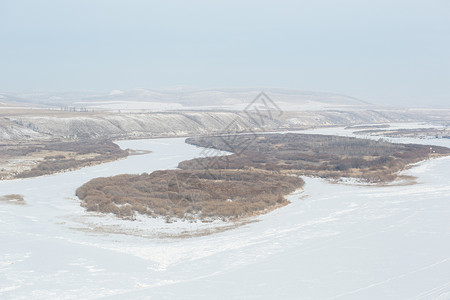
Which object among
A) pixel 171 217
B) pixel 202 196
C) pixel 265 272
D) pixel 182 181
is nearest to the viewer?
pixel 265 272

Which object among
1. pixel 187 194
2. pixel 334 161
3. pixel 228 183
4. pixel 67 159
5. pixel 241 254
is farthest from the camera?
pixel 67 159

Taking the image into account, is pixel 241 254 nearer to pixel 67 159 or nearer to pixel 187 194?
pixel 187 194

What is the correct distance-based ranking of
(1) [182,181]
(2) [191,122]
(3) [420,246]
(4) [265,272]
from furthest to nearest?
(2) [191,122], (1) [182,181], (3) [420,246], (4) [265,272]

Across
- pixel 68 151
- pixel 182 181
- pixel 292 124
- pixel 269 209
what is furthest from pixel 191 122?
pixel 269 209

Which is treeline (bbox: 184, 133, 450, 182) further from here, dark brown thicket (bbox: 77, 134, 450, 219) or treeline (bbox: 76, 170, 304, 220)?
treeline (bbox: 76, 170, 304, 220)

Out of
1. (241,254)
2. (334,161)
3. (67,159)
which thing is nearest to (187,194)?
(241,254)

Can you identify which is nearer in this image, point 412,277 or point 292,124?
point 412,277

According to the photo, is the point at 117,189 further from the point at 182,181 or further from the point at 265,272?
the point at 265,272
